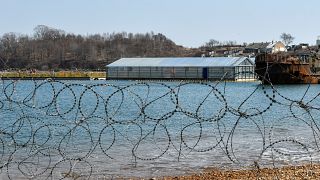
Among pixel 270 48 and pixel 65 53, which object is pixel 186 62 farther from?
pixel 65 53

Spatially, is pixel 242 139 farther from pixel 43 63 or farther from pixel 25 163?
pixel 43 63

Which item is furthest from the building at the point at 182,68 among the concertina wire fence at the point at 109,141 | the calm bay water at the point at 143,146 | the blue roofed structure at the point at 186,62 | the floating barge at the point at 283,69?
the calm bay water at the point at 143,146

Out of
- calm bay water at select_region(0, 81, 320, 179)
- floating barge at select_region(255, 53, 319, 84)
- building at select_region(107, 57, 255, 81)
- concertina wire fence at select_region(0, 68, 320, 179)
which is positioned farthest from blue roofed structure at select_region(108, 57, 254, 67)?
calm bay water at select_region(0, 81, 320, 179)

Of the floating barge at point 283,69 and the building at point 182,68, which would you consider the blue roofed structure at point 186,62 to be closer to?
the building at point 182,68

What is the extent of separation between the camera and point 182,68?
386 ft

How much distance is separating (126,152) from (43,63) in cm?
16893

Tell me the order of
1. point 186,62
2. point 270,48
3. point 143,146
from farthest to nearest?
point 270,48, point 186,62, point 143,146

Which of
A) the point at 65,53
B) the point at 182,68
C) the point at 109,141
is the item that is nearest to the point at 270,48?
the point at 182,68

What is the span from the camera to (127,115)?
35.2 meters

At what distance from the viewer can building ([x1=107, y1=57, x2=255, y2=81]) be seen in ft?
371

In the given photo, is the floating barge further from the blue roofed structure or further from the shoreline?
the shoreline

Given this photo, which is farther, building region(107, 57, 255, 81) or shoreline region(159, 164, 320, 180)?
building region(107, 57, 255, 81)

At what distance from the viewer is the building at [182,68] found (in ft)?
371

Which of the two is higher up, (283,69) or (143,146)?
(283,69)
